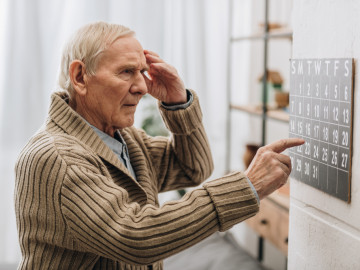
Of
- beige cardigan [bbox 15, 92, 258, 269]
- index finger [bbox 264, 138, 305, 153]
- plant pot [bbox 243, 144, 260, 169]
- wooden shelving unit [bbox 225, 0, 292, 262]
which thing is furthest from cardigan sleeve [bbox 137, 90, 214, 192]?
plant pot [bbox 243, 144, 260, 169]

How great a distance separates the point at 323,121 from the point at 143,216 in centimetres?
45

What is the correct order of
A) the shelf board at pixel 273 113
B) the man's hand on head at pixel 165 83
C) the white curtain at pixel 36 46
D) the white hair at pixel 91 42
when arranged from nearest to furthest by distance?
the white hair at pixel 91 42, the man's hand on head at pixel 165 83, the shelf board at pixel 273 113, the white curtain at pixel 36 46

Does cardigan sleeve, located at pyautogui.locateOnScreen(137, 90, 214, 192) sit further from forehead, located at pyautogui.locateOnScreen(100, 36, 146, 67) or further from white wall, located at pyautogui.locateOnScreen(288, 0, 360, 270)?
white wall, located at pyautogui.locateOnScreen(288, 0, 360, 270)

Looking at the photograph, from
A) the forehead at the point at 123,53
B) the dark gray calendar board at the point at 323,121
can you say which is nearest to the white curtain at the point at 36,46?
the forehead at the point at 123,53

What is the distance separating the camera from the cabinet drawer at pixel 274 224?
2.26 meters

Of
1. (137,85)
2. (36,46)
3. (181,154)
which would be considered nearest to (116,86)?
(137,85)

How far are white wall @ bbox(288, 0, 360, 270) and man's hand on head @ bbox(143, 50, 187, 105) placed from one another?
1.32ft

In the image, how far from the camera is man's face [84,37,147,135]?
1.13 m

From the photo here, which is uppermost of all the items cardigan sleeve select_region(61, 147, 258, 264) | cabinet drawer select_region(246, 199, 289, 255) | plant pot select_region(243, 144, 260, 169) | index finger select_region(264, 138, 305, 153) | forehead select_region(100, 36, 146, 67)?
forehead select_region(100, 36, 146, 67)

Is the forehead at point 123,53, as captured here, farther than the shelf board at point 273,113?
No

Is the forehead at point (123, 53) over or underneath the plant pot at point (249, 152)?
over

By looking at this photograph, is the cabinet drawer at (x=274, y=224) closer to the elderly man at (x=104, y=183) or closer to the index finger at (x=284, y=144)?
the elderly man at (x=104, y=183)

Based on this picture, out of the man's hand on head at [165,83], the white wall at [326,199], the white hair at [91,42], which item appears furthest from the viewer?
the man's hand on head at [165,83]

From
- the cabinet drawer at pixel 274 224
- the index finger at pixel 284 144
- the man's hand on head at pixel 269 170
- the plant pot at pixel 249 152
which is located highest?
the index finger at pixel 284 144
